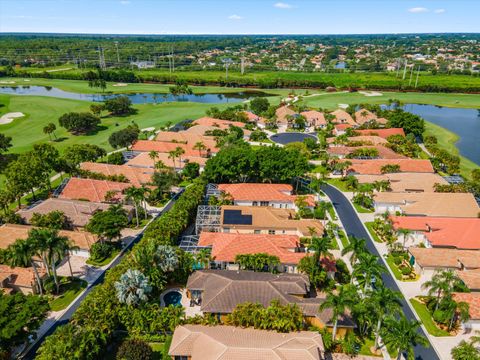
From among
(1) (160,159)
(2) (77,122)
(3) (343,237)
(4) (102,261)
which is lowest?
(4) (102,261)

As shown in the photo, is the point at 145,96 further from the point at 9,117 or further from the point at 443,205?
the point at 443,205

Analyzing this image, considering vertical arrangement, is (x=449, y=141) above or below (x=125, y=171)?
below

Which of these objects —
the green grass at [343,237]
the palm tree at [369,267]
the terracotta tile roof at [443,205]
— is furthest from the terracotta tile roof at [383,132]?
the palm tree at [369,267]

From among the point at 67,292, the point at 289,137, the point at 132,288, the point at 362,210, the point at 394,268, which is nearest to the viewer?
the point at 132,288

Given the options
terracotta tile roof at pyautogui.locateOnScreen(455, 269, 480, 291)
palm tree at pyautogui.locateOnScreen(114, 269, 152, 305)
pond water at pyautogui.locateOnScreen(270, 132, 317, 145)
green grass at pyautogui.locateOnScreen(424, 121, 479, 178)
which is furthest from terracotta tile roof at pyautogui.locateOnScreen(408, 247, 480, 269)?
pond water at pyautogui.locateOnScreen(270, 132, 317, 145)

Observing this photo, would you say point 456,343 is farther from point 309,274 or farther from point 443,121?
point 443,121

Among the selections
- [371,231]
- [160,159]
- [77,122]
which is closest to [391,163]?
[371,231]

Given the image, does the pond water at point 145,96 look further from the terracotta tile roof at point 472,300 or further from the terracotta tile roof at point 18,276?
the terracotta tile roof at point 472,300
